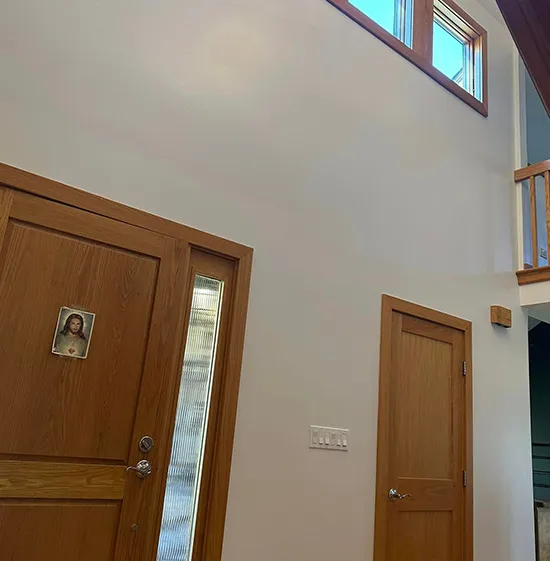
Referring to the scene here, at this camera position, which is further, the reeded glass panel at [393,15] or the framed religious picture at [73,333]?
the reeded glass panel at [393,15]

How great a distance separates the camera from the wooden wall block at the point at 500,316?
4359 millimetres

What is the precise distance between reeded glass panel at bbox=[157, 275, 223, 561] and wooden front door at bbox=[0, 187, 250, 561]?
7 cm

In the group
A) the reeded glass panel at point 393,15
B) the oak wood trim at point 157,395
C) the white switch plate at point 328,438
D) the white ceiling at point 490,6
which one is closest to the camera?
the oak wood trim at point 157,395

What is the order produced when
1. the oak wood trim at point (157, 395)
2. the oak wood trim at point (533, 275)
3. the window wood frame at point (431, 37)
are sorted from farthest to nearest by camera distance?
1. the oak wood trim at point (533, 275)
2. the window wood frame at point (431, 37)
3. the oak wood trim at point (157, 395)

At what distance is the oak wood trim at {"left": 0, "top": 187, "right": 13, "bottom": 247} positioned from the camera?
2.29 m

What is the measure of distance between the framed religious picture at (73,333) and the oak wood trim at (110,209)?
464 millimetres

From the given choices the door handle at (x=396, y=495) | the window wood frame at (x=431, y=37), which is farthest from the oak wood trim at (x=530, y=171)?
the door handle at (x=396, y=495)

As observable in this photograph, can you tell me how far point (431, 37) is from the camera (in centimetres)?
450

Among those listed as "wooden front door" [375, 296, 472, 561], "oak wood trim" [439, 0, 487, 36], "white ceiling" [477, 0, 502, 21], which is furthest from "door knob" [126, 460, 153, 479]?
"white ceiling" [477, 0, 502, 21]

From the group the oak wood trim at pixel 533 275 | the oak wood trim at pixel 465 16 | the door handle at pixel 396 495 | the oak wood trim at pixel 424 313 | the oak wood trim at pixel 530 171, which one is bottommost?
the door handle at pixel 396 495

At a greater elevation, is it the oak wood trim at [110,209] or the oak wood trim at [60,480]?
the oak wood trim at [110,209]

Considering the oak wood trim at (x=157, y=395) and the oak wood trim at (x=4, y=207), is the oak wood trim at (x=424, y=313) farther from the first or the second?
the oak wood trim at (x=4, y=207)

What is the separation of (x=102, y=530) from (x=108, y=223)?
4.25 ft

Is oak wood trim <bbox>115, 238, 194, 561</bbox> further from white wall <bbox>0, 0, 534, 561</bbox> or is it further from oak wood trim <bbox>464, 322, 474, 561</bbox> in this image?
oak wood trim <bbox>464, 322, 474, 561</bbox>
